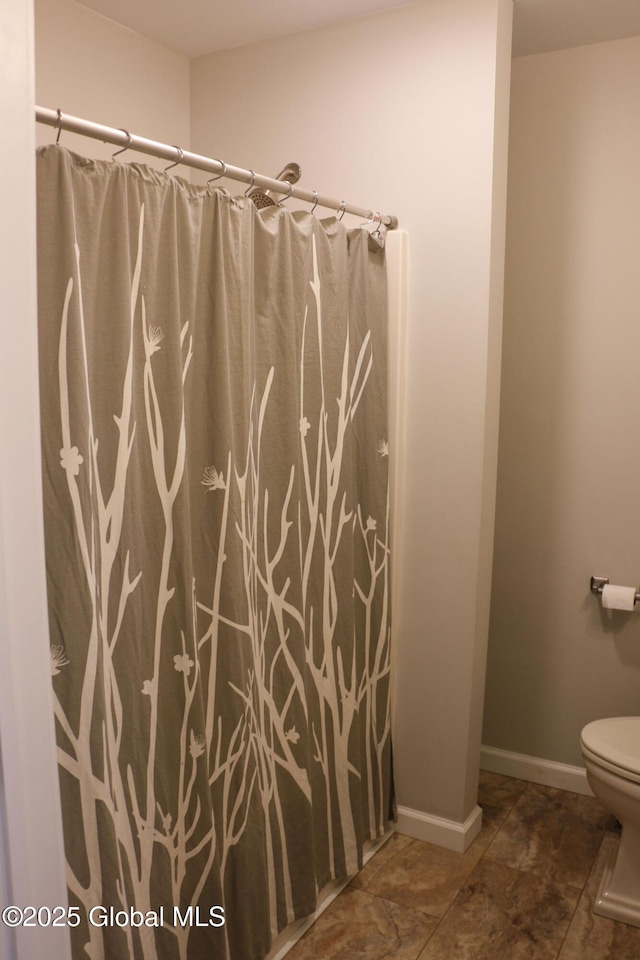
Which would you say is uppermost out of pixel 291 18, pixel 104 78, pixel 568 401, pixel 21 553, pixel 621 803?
pixel 291 18

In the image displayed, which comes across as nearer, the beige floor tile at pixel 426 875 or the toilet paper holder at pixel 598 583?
the beige floor tile at pixel 426 875

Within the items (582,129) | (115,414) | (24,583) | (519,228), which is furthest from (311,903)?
(582,129)

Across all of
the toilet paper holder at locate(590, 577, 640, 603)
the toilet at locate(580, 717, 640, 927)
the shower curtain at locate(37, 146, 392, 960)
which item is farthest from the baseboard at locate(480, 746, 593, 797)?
the shower curtain at locate(37, 146, 392, 960)

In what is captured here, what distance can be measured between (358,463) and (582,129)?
1.34m

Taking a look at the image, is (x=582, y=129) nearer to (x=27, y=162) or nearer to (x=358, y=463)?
(x=358, y=463)

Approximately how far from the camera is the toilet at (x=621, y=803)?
2088 millimetres

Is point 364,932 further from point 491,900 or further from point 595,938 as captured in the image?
point 595,938

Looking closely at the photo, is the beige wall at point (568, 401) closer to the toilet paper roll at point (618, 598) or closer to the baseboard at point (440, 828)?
the toilet paper roll at point (618, 598)

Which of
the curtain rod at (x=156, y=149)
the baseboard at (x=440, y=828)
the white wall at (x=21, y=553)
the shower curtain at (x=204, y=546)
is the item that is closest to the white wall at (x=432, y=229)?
the baseboard at (x=440, y=828)

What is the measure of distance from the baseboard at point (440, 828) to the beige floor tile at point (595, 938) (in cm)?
37

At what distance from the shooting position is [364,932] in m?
2.04

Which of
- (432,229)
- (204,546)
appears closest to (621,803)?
(204,546)

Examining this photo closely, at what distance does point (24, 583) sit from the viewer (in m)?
0.87

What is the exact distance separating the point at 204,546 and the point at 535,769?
69.7 inches
